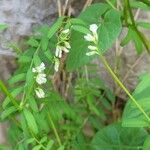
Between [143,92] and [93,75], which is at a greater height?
[143,92]

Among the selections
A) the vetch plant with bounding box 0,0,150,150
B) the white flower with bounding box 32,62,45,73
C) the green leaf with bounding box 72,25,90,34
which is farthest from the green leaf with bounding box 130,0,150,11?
the white flower with bounding box 32,62,45,73

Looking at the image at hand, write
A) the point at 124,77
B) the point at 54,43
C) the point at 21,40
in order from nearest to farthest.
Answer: the point at 54,43, the point at 21,40, the point at 124,77

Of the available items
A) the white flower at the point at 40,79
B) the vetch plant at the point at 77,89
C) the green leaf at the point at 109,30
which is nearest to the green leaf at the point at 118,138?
the vetch plant at the point at 77,89

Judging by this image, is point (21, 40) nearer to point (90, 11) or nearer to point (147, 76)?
point (90, 11)

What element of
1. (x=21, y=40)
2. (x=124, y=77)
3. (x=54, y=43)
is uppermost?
(x=54, y=43)

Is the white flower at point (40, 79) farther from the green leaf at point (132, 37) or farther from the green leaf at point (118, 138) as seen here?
the green leaf at point (118, 138)

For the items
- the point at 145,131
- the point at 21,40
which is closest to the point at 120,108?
the point at 145,131
